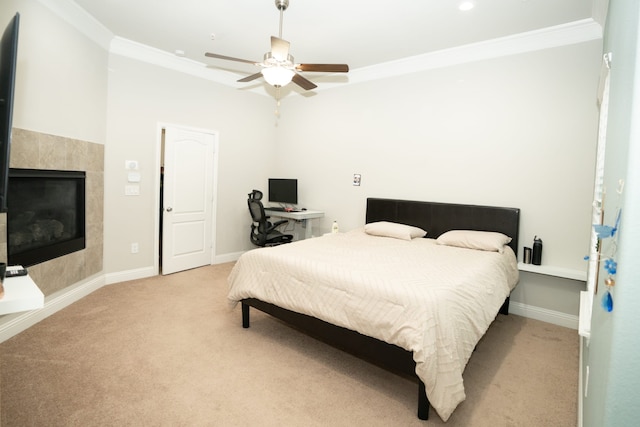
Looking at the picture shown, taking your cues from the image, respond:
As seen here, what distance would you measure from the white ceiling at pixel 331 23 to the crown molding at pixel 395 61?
8 cm

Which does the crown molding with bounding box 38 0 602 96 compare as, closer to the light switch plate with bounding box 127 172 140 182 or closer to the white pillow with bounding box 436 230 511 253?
the light switch plate with bounding box 127 172 140 182

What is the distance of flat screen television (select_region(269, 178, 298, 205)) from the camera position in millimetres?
5355

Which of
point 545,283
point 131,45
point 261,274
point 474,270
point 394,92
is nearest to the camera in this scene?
point 474,270

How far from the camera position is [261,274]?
275 cm

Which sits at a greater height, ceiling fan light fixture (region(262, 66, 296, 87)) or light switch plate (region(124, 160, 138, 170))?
ceiling fan light fixture (region(262, 66, 296, 87))

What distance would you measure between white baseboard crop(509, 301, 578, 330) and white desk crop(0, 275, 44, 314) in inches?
157

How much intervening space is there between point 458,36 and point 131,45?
381 cm

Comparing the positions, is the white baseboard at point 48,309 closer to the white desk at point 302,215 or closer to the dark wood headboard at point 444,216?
the white desk at point 302,215

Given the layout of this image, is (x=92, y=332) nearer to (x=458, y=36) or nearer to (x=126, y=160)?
(x=126, y=160)

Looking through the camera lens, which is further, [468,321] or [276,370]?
Result: [276,370]

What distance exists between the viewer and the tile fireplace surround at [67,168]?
2.73m

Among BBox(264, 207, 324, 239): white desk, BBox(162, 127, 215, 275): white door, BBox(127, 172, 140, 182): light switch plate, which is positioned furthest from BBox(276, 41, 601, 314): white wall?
BBox(127, 172, 140, 182): light switch plate

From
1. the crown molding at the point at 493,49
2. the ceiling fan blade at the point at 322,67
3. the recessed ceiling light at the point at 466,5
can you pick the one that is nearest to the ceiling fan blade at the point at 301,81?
the ceiling fan blade at the point at 322,67

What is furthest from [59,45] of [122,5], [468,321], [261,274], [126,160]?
[468,321]
